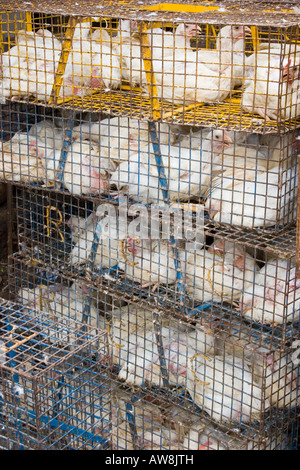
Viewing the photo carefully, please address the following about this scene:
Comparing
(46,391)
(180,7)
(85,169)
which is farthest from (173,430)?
(180,7)

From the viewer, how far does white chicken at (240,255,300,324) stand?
289cm

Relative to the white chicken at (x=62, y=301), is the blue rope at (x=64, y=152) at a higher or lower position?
higher

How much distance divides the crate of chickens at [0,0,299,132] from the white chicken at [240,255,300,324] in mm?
641

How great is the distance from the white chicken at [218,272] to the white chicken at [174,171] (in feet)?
0.95

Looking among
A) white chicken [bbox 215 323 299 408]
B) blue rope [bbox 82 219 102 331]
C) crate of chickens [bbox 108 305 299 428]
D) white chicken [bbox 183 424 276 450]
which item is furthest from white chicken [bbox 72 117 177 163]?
white chicken [bbox 183 424 276 450]

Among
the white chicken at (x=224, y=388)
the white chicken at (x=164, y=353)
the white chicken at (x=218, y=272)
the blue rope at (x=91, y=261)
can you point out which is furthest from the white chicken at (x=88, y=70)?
the white chicken at (x=224, y=388)

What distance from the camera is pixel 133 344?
3545 mm

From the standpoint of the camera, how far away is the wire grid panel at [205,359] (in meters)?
3.10

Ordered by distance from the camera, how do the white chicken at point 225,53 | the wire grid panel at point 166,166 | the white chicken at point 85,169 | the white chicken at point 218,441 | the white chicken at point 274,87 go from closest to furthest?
the white chicken at point 274,87 → the wire grid panel at point 166,166 → the white chicken at point 225,53 → the white chicken at point 218,441 → the white chicken at point 85,169

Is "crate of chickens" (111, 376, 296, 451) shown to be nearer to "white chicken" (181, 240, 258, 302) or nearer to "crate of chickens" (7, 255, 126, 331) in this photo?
"crate of chickens" (7, 255, 126, 331)

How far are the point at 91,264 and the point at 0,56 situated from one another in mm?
1139

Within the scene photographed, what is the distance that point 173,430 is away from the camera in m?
3.53

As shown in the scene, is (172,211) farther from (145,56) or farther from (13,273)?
(13,273)

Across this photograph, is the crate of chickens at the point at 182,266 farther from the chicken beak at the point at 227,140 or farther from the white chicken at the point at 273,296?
the chicken beak at the point at 227,140
